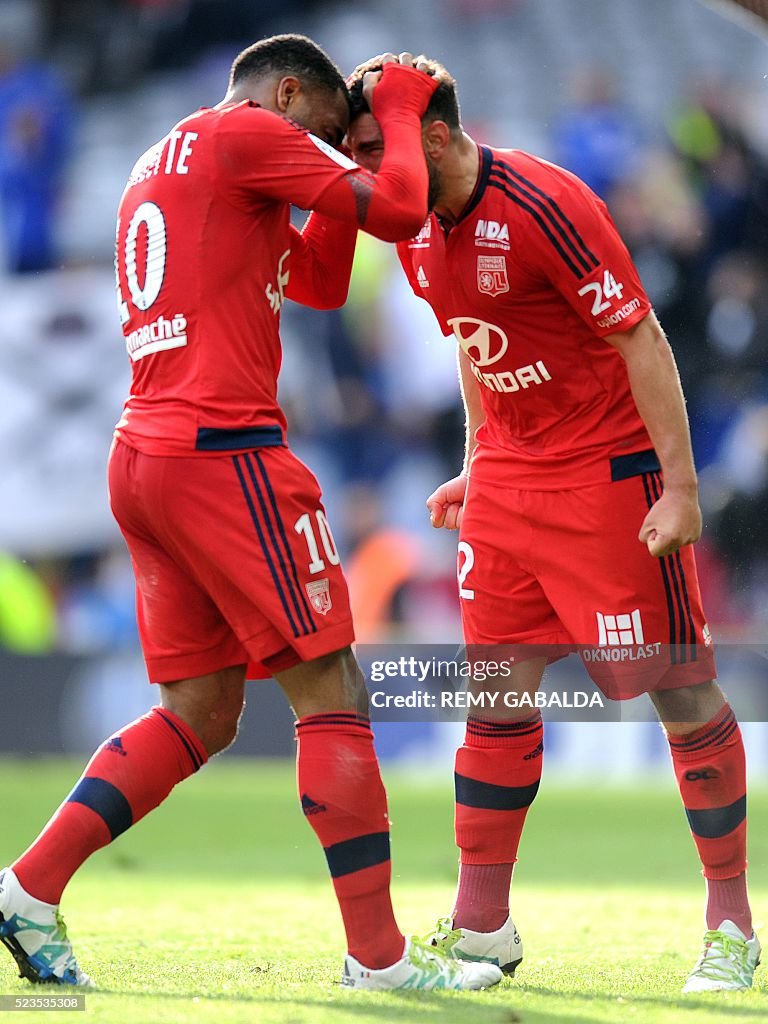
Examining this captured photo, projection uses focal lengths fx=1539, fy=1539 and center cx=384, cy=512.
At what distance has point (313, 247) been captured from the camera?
12.4 ft

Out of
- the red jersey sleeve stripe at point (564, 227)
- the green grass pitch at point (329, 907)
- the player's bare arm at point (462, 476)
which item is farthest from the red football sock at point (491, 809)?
the red jersey sleeve stripe at point (564, 227)

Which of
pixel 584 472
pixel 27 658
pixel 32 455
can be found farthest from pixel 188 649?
pixel 32 455

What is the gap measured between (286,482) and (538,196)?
3.01 ft

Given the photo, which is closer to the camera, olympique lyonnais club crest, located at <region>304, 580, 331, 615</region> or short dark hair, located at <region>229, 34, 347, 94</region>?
olympique lyonnais club crest, located at <region>304, 580, 331, 615</region>

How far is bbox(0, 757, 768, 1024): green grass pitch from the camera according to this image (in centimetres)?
305

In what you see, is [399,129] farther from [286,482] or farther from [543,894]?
[543,894]

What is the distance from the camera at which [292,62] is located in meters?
3.42

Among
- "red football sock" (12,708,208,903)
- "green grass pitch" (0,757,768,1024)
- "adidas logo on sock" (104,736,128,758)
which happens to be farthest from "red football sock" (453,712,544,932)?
"adidas logo on sock" (104,736,128,758)

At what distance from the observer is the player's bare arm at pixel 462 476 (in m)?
4.04

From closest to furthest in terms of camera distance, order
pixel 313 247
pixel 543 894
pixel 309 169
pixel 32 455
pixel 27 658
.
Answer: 1. pixel 309 169
2. pixel 313 247
3. pixel 543 894
4. pixel 27 658
5. pixel 32 455

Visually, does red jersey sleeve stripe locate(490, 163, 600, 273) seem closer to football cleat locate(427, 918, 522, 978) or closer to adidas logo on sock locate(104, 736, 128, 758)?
adidas logo on sock locate(104, 736, 128, 758)

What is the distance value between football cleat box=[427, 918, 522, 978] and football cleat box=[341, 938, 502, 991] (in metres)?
0.19

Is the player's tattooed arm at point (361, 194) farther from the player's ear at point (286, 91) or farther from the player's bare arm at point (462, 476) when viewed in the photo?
the player's bare arm at point (462, 476)

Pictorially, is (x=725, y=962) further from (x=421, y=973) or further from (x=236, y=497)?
(x=236, y=497)
